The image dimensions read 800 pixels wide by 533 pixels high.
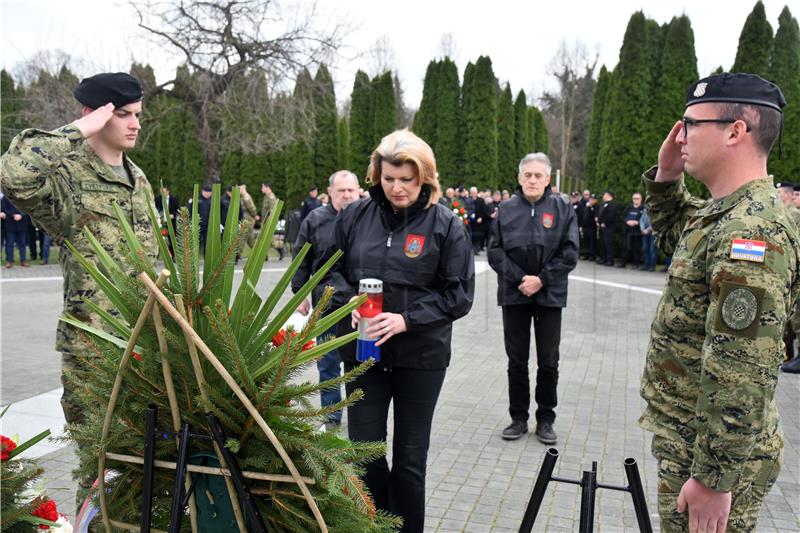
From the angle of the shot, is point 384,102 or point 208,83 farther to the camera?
point 384,102

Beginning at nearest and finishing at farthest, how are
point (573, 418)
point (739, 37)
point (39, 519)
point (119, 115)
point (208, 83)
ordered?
point (39, 519)
point (119, 115)
point (573, 418)
point (739, 37)
point (208, 83)

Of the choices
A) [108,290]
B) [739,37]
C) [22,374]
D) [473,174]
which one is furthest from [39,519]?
[473,174]

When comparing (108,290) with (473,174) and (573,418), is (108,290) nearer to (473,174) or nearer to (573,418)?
(573,418)

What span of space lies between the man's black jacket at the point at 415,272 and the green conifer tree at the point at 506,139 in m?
32.2

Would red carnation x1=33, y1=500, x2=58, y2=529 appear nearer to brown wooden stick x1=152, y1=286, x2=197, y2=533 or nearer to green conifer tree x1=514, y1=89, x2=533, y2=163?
brown wooden stick x1=152, y1=286, x2=197, y2=533

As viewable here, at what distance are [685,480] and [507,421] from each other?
3783 millimetres

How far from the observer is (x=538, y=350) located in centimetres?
547

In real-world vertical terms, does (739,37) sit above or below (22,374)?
above

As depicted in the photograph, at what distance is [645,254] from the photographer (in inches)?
763

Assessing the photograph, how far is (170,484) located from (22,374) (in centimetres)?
635

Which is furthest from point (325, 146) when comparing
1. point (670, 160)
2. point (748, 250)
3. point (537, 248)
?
point (748, 250)

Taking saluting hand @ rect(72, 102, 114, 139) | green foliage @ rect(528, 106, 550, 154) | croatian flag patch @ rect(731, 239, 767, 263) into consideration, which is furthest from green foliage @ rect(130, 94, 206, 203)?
croatian flag patch @ rect(731, 239, 767, 263)

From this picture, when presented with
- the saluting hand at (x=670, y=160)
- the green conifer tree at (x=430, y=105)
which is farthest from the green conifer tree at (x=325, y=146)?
the saluting hand at (x=670, y=160)

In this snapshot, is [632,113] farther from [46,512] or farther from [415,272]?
[46,512]
